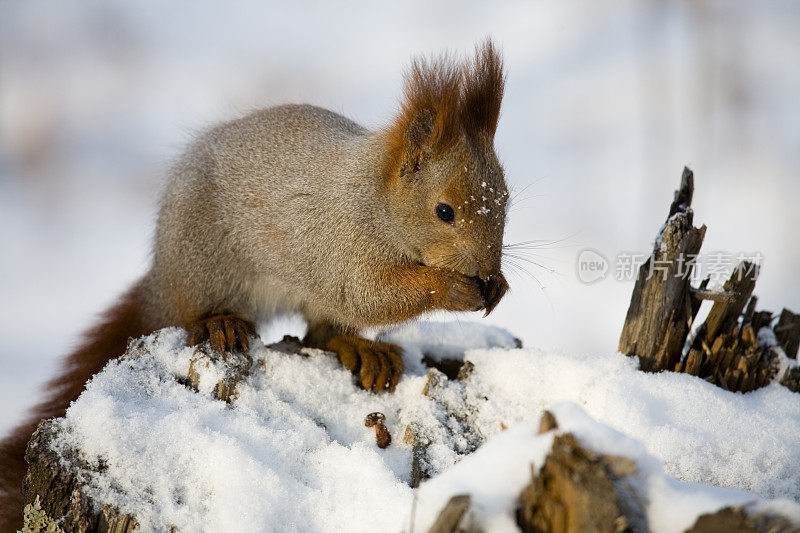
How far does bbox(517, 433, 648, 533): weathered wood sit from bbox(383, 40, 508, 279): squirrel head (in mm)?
873

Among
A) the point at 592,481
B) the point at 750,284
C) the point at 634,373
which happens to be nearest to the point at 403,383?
the point at 634,373

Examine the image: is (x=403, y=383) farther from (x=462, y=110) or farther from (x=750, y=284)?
(x=750, y=284)

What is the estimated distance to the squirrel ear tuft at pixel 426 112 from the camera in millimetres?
1633

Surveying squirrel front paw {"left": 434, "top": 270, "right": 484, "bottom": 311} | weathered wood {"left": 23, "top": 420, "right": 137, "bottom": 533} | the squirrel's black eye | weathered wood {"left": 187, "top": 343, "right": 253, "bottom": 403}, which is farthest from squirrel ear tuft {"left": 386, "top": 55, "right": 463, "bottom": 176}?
weathered wood {"left": 23, "top": 420, "right": 137, "bottom": 533}

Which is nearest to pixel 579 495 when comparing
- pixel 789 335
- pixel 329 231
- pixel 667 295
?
pixel 667 295

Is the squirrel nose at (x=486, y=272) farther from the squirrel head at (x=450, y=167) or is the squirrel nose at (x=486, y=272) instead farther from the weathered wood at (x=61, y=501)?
the weathered wood at (x=61, y=501)

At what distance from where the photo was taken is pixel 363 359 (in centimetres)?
184

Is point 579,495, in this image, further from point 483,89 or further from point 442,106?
point 483,89

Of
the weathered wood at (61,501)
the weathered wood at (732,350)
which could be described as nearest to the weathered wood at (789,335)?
the weathered wood at (732,350)

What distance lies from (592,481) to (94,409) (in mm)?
984

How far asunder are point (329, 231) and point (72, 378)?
0.94m

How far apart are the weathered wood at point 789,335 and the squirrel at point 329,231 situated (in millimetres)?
773

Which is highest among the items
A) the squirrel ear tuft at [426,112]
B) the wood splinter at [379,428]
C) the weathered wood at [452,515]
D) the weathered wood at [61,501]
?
the squirrel ear tuft at [426,112]

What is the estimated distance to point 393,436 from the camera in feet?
5.04
